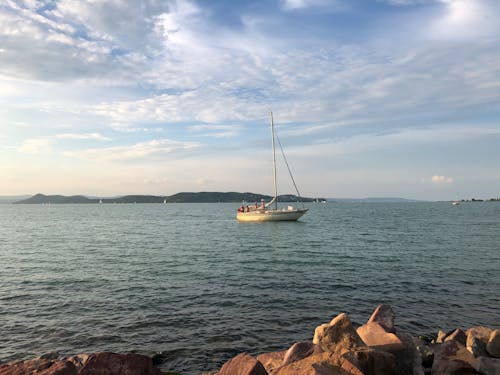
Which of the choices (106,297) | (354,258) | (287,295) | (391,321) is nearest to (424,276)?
(354,258)

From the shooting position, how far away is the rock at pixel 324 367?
5782 millimetres

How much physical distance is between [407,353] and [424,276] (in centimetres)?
1882

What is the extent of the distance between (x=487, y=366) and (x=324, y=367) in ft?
13.2

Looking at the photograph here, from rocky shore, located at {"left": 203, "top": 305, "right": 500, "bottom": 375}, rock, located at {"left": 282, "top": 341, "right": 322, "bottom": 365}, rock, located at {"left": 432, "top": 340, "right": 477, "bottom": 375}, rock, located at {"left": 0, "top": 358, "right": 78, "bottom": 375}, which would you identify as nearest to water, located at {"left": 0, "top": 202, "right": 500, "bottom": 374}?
rock, located at {"left": 282, "top": 341, "right": 322, "bottom": 365}

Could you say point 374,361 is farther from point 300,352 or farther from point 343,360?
point 300,352

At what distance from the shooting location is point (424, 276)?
24422 mm

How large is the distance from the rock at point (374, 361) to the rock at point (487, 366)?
74.4 inches

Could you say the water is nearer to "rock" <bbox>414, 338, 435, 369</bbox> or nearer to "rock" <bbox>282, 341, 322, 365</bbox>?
"rock" <bbox>282, 341, 322, 365</bbox>

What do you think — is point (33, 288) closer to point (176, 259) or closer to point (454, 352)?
point (176, 259)

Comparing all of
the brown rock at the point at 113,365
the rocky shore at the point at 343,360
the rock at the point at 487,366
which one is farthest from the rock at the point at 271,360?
the rock at the point at 487,366

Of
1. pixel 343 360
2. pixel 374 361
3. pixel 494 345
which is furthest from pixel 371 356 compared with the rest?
pixel 494 345

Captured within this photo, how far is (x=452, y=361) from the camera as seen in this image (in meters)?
7.88

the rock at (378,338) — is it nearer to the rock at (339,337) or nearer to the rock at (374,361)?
the rock at (339,337)

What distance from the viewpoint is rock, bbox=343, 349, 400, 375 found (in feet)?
22.4
